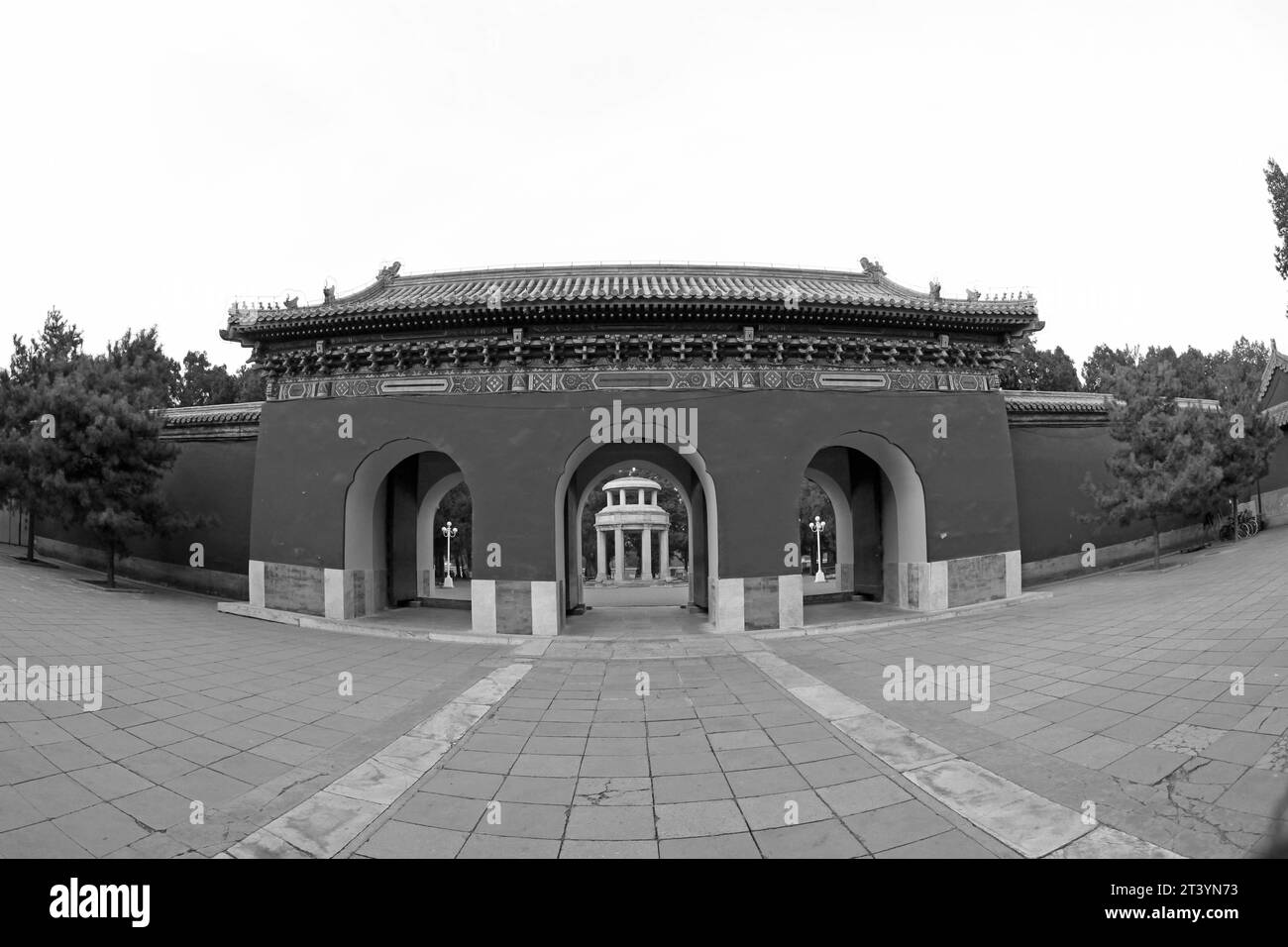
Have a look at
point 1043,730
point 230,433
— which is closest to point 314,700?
point 1043,730

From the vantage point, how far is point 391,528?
509 inches

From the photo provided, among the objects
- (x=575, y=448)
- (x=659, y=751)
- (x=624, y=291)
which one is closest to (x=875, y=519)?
(x=575, y=448)

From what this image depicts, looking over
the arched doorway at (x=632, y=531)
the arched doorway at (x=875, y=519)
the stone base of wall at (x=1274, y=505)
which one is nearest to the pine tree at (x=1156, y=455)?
the arched doorway at (x=875, y=519)

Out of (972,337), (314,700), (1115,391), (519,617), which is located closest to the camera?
(314,700)

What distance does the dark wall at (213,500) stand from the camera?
1284 centimetres

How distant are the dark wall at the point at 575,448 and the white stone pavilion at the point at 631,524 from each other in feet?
51.7

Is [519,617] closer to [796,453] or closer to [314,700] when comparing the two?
[314,700]

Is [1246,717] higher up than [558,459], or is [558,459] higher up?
[558,459]

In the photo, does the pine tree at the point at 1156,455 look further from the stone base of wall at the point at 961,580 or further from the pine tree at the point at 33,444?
the pine tree at the point at 33,444

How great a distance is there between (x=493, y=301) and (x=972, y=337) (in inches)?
380

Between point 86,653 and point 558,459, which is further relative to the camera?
point 558,459

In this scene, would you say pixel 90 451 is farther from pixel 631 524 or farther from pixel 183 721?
pixel 631 524
